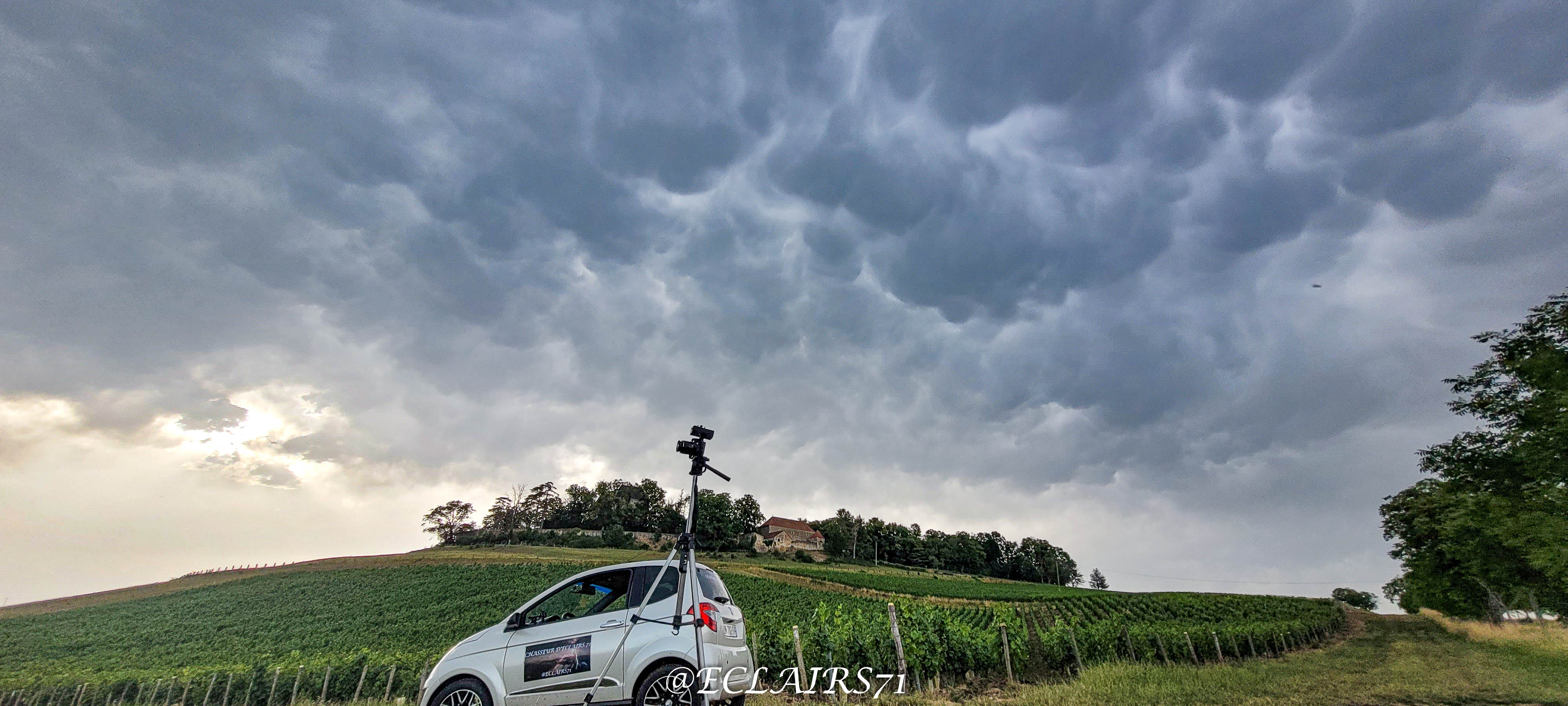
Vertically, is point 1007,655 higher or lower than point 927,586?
higher

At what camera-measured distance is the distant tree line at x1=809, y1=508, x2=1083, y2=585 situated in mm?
124562

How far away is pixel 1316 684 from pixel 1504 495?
27.4m

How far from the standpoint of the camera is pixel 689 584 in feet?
22.3

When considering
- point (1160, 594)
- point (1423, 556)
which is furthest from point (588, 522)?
point (1423, 556)

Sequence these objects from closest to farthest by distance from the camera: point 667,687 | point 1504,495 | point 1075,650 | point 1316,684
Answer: point 667,687 < point 1316,684 < point 1075,650 < point 1504,495

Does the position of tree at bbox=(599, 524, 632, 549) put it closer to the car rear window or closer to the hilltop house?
the hilltop house

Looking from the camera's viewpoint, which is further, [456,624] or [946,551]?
[946,551]

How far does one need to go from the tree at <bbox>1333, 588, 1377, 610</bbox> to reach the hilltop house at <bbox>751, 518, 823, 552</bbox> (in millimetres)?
95626

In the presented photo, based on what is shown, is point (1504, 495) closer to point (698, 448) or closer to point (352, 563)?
point (698, 448)

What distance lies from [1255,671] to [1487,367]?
28.2 m

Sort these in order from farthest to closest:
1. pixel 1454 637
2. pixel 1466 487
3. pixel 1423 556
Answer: pixel 1423 556, pixel 1454 637, pixel 1466 487

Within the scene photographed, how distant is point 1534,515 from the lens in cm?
2509

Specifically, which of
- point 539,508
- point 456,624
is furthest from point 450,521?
point 456,624

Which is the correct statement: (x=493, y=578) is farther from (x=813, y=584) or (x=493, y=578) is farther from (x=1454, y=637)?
(x=1454, y=637)
